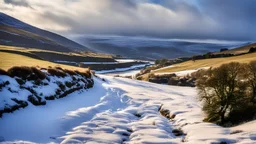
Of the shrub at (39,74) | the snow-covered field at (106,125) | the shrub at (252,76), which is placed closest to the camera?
the snow-covered field at (106,125)

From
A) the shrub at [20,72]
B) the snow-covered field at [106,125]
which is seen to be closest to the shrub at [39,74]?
the shrub at [20,72]

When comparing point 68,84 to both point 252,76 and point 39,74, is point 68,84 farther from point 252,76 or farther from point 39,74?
point 252,76

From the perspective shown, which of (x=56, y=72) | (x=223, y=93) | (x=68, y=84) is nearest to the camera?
(x=223, y=93)

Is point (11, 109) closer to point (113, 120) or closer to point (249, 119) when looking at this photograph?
point (113, 120)

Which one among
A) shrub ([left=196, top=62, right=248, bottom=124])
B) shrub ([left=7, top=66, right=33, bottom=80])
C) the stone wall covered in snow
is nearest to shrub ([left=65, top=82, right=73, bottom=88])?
the stone wall covered in snow

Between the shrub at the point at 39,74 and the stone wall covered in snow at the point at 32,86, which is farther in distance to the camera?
the shrub at the point at 39,74

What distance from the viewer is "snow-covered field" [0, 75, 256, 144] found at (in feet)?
76.9

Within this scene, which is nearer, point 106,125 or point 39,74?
point 106,125

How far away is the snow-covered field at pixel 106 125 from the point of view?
23453 millimetres

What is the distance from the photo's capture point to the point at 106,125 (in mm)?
28438

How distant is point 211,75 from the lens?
33.7 metres

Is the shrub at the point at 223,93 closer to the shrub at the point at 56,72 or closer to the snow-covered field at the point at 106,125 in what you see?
the snow-covered field at the point at 106,125

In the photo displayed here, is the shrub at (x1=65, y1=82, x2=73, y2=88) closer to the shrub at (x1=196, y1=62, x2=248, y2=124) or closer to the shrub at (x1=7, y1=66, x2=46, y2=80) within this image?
the shrub at (x1=7, y1=66, x2=46, y2=80)

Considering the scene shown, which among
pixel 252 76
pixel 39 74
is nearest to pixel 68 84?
pixel 39 74
